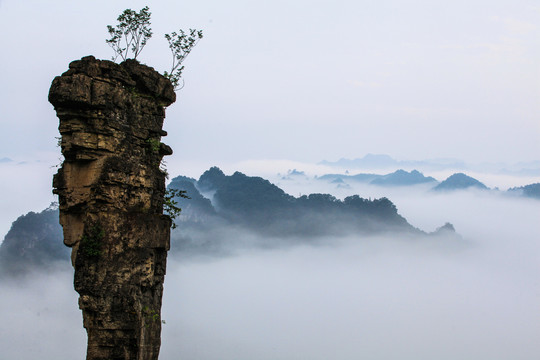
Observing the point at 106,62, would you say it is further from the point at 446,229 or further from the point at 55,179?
the point at 446,229

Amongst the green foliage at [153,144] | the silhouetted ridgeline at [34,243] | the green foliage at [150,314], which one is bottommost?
the green foliage at [150,314]

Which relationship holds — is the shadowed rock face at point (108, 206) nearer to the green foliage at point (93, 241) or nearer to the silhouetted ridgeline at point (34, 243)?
the green foliage at point (93, 241)

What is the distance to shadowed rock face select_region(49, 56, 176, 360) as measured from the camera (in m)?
14.1

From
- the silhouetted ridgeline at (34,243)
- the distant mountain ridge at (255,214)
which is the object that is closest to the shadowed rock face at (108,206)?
the silhouetted ridgeline at (34,243)

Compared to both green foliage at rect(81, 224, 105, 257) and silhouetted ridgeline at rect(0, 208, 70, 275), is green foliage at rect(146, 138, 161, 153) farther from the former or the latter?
silhouetted ridgeline at rect(0, 208, 70, 275)

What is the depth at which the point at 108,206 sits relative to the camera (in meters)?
14.4

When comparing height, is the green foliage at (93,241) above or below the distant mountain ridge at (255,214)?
below

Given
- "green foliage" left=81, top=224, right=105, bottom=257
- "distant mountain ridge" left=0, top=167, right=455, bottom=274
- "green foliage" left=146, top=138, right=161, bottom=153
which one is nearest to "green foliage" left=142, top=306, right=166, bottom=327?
"green foliage" left=81, top=224, right=105, bottom=257

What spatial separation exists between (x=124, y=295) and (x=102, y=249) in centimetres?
124

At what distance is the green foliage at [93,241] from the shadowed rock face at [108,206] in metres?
0.01

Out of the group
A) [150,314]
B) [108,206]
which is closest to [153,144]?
[108,206]

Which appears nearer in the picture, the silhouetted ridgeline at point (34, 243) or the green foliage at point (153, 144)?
the green foliage at point (153, 144)

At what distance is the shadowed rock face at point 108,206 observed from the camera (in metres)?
14.1

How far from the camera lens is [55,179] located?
14797mm
